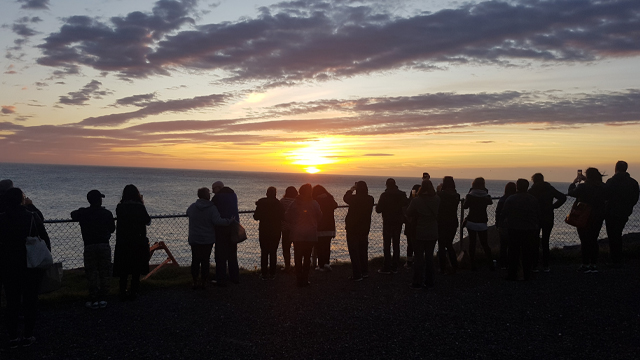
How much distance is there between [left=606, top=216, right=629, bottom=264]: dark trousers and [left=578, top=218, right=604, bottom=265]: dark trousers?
0.26m

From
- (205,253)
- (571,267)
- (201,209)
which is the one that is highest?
(201,209)

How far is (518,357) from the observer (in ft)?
16.6

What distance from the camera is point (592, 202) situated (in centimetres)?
906

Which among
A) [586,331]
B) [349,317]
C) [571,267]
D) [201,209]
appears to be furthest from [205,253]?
[571,267]

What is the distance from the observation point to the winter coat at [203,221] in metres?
7.96

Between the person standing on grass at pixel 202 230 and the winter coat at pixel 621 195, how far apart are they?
7.94 metres

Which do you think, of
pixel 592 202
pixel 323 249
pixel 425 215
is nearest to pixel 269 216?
pixel 323 249

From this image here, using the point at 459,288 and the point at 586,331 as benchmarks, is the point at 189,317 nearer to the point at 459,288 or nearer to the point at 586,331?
the point at 459,288

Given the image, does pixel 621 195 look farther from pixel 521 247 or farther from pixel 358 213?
pixel 358 213

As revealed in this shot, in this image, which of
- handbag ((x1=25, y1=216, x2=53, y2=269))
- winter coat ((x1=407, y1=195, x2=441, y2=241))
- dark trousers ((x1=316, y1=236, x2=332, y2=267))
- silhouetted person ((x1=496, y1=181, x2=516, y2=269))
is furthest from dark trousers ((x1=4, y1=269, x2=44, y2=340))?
silhouetted person ((x1=496, y1=181, x2=516, y2=269))

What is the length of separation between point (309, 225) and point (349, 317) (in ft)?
7.87

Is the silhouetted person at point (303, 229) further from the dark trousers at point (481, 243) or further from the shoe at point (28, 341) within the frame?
the shoe at point (28, 341)

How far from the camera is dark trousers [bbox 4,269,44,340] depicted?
5.43 m

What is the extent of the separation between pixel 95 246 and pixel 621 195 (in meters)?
10.0
